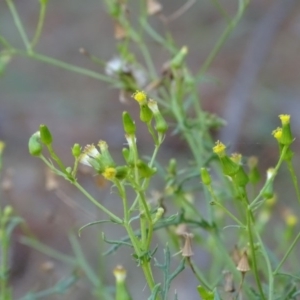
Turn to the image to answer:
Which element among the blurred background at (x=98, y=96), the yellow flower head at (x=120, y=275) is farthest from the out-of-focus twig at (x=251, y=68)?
the yellow flower head at (x=120, y=275)

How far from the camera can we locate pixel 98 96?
3.46 metres

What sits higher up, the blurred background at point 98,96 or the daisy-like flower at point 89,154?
the daisy-like flower at point 89,154

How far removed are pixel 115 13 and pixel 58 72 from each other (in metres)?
2.76

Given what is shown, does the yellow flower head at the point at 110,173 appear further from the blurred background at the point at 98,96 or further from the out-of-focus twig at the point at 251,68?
the out-of-focus twig at the point at 251,68

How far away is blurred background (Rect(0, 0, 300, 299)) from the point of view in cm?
251

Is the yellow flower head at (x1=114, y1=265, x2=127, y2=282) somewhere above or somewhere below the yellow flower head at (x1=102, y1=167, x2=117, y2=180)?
below

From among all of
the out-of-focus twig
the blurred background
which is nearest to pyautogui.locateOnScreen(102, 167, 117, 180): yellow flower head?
the blurred background

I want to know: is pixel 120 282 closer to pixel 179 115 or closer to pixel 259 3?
pixel 179 115

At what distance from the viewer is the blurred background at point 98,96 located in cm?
251

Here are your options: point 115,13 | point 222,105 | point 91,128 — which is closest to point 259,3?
point 222,105

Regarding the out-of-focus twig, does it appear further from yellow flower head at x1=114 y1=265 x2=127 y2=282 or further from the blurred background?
yellow flower head at x1=114 y1=265 x2=127 y2=282

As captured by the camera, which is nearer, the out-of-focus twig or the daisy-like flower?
the daisy-like flower

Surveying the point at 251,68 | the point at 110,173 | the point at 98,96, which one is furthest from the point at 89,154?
the point at 98,96

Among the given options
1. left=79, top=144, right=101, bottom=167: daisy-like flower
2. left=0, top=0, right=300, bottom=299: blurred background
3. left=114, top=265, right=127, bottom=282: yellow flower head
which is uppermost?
left=79, top=144, right=101, bottom=167: daisy-like flower
